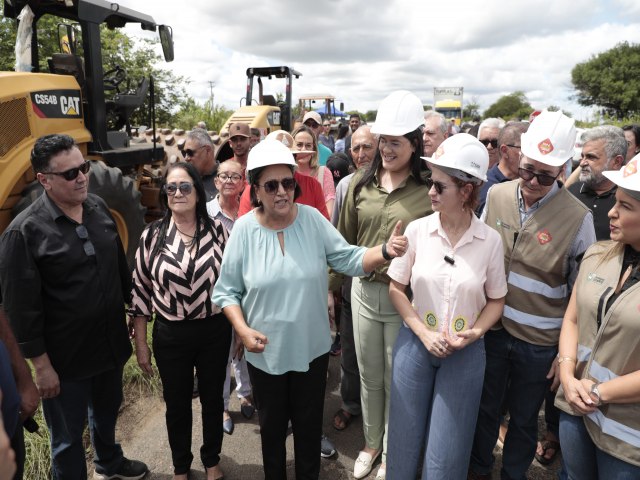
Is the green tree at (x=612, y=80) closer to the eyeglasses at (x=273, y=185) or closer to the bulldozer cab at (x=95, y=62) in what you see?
the bulldozer cab at (x=95, y=62)

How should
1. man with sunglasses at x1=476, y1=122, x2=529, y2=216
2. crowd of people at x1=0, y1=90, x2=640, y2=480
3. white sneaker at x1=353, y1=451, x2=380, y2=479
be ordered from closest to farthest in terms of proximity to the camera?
crowd of people at x1=0, y1=90, x2=640, y2=480, white sneaker at x1=353, y1=451, x2=380, y2=479, man with sunglasses at x1=476, y1=122, x2=529, y2=216

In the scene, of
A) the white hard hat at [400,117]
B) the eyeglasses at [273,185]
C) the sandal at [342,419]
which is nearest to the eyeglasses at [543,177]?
the white hard hat at [400,117]

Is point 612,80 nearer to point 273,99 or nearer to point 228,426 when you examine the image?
point 273,99

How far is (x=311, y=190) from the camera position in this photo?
9.63 ft

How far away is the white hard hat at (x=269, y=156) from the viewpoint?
207 cm

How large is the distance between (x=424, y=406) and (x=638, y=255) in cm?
117

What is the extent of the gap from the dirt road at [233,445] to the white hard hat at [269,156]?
1990 millimetres

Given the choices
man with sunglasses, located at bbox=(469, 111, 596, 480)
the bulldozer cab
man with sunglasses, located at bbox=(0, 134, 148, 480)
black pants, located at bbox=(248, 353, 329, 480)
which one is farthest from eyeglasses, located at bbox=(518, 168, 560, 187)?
the bulldozer cab

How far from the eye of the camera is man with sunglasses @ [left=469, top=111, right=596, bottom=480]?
7.05 ft

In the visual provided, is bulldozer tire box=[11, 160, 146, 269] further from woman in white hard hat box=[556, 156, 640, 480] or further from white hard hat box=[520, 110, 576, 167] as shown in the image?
woman in white hard hat box=[556, 156, 640, 480]

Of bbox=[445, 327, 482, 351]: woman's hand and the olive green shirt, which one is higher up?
the olive green shirt

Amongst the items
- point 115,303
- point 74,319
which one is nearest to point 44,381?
point 74,319

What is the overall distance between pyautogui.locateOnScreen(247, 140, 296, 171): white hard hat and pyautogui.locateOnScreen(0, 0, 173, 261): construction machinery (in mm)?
2892

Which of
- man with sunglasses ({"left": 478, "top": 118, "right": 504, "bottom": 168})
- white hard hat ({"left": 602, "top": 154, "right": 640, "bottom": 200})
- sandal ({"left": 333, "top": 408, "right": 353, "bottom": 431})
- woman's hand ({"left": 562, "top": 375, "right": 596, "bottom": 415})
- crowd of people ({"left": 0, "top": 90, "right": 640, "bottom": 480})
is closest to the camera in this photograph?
white hard hat ({"left": 602, "top": 154, "right": 640, "bottom": 200})
